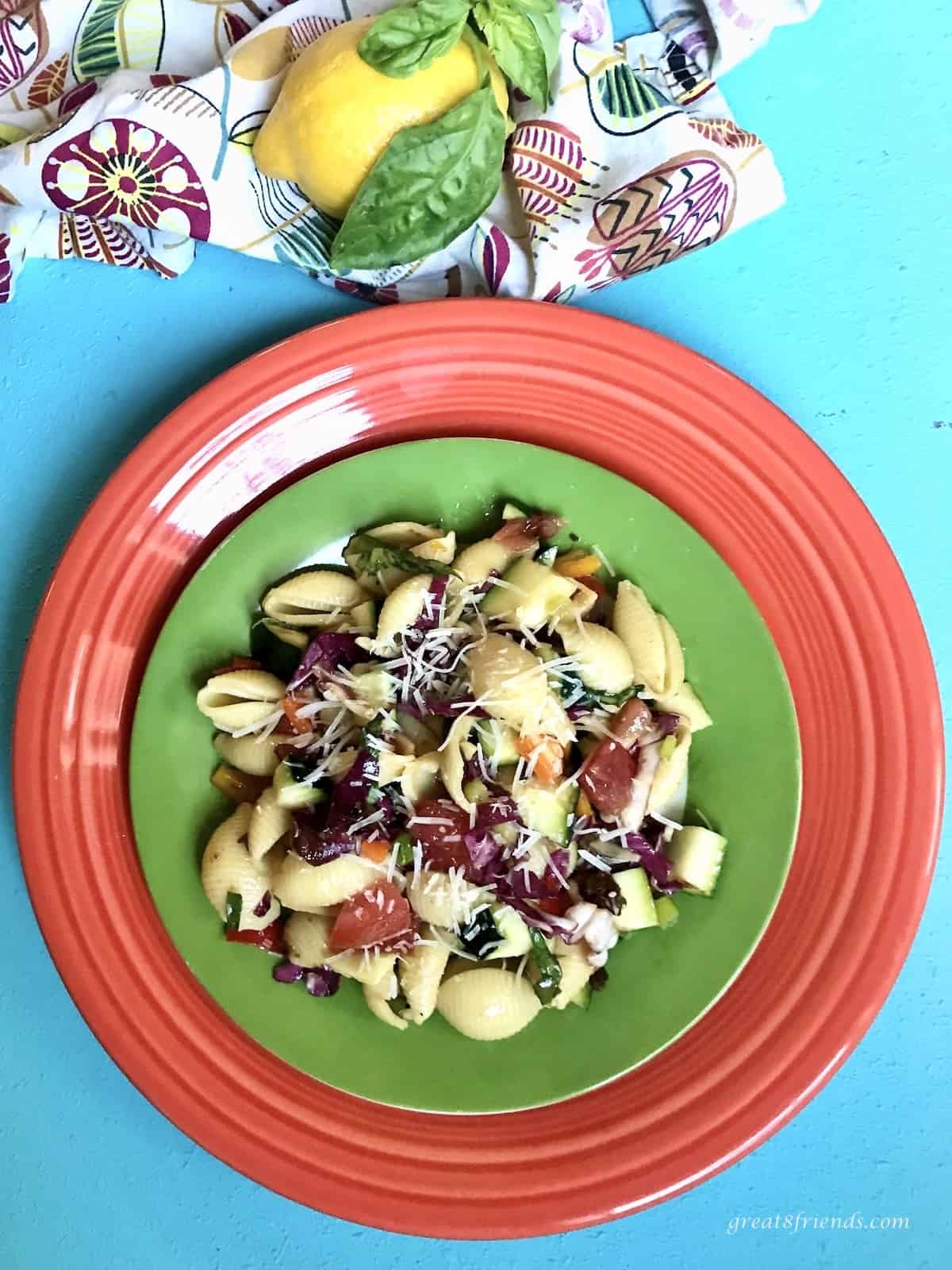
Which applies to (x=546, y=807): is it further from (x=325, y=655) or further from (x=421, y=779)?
(x=325, y=655)

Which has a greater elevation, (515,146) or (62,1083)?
(515,146)

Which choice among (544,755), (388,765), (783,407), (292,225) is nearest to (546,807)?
(544,755)

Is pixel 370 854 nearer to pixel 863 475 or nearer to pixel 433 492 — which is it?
pixel 433 492

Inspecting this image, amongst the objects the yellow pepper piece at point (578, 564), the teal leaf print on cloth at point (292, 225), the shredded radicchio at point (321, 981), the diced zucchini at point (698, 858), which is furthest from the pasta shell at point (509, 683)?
the teal leaf print on cloth at point (292, 225)

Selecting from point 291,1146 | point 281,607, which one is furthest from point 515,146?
point 291,1146

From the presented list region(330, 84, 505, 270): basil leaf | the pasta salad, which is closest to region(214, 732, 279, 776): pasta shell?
the pasta salad

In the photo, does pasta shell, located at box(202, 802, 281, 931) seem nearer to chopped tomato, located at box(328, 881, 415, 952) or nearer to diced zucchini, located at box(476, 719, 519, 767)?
chopped tomato, located at box(328, 881, 415, 952)

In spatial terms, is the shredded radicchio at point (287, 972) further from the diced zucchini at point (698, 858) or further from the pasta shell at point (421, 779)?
the diced zucchini at point (698, 858)
